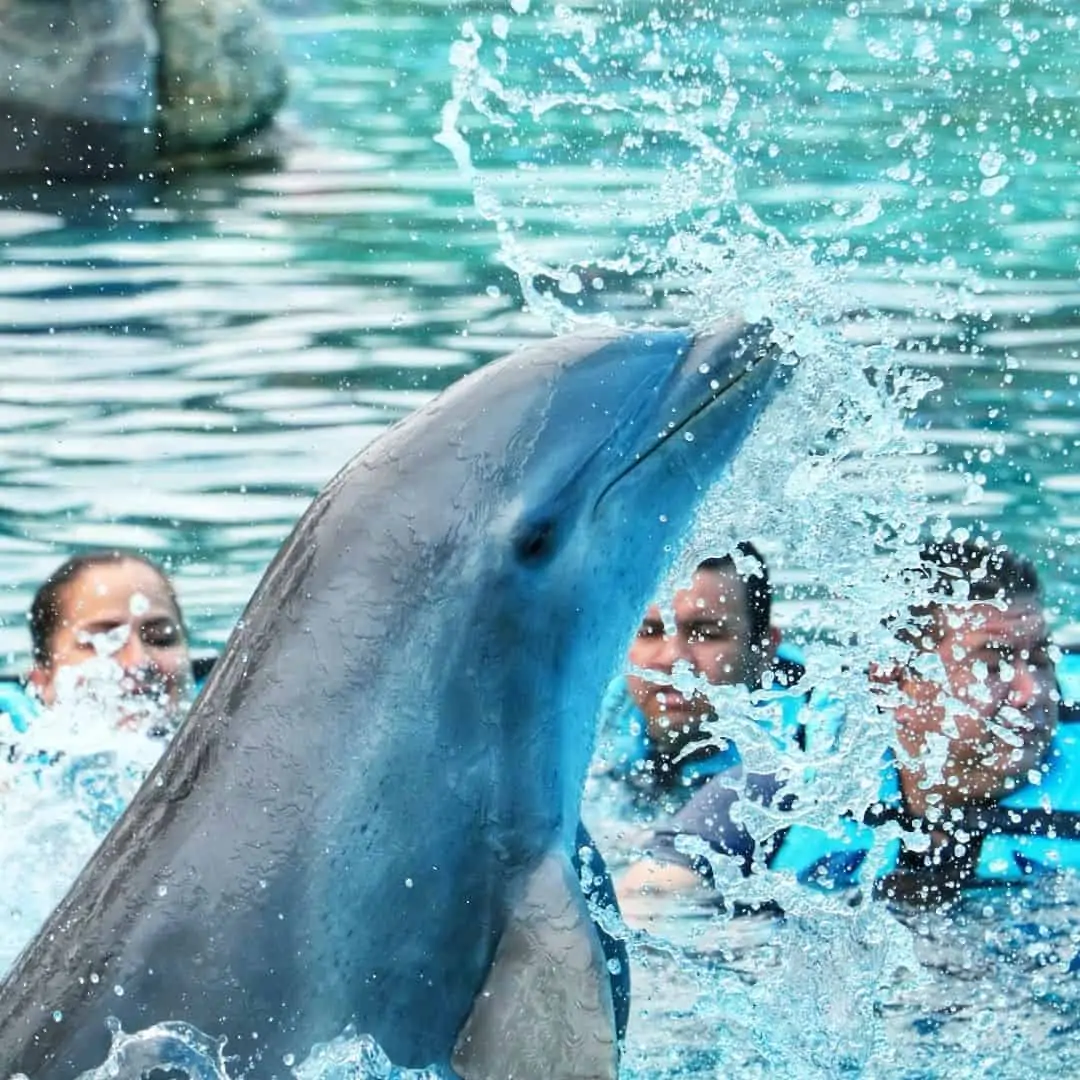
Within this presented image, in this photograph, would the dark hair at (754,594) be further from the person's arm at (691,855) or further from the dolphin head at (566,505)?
the dolphin head at (566,505)

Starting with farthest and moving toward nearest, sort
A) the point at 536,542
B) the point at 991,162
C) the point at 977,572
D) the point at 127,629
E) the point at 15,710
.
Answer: the point at 991,162, the point at 15,710, the point at 127,629, the point at 977,572, the point at 536,542

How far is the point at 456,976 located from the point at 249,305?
1220cm

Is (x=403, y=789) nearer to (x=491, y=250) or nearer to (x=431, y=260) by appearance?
(x=431, y=260)

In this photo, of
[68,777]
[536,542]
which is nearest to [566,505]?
[536,542]

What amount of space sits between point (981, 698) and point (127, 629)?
292cm

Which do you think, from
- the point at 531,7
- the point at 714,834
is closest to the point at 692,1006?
the point at 714,834

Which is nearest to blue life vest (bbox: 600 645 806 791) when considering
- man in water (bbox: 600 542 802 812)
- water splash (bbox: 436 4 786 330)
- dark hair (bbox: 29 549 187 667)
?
man in water (bbox: 600 542 802 812)

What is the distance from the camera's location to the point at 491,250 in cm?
1526

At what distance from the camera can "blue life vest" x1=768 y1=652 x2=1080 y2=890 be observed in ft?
20.4

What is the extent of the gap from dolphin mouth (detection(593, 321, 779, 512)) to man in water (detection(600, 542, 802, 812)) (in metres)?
1.99

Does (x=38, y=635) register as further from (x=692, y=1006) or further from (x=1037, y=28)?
(x=1037, y=28)

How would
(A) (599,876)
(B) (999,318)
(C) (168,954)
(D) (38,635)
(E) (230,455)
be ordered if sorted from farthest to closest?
(B) (999,318) → (E) (230,455) → (D) (38,635) → (A) (599,876) → (C) (168,954)

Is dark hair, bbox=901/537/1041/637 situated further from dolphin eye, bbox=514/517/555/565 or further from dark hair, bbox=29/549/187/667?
dark hair, bbox=29/549/187/667

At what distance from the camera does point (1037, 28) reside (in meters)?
15.4
